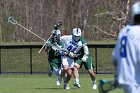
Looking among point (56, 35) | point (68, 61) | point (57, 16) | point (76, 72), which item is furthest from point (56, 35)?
point (57, 16)

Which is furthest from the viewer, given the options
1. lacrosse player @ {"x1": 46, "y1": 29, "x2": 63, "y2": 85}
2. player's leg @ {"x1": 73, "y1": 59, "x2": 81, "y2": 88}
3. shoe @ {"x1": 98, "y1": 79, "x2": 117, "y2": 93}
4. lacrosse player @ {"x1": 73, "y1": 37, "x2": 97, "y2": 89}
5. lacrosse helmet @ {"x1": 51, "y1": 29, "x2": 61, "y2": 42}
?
lacrosse player @ {"x1": 46, "y1": 29, "x2": 63, "y2": 85}

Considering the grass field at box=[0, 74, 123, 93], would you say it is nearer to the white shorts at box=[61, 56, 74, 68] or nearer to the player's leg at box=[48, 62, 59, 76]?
the player's leg at box=[48, 62, 59, 76]

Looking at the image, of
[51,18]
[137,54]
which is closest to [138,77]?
[137,54]

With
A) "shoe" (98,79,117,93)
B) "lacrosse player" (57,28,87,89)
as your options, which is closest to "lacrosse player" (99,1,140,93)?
"shoe" (98,79,117,93)

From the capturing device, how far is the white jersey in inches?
267

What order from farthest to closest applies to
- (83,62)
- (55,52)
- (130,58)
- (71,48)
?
1. (55,52)
2. (83,62)
3. (71,48)
4. (130,58)

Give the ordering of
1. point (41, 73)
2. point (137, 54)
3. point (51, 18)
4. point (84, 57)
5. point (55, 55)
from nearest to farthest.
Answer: point (137, 54) → point (84, 57) → point (55, 55) → point (41, 73) → point (51, 18)

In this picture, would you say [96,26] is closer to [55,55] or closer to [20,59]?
[20,59]

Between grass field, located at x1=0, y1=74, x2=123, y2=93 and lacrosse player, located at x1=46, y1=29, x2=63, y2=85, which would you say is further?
lacrosse player, located at x1=46, y1=29, x2=63, y2=85

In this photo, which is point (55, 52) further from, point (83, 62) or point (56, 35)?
point (83, 62)

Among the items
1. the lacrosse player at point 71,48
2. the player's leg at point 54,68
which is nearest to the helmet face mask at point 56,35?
the player's leg at point 54,68

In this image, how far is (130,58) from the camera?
680cm

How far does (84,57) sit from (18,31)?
86.1ft

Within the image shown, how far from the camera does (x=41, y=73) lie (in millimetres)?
29969
